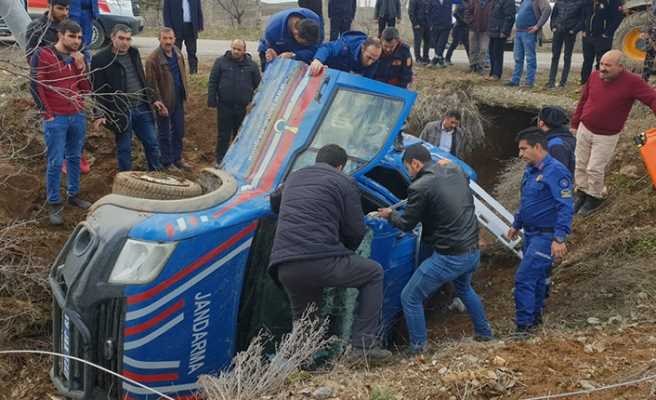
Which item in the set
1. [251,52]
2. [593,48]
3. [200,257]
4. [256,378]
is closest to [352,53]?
[200,257]

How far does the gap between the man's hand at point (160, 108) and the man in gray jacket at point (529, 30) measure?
19.1 feet

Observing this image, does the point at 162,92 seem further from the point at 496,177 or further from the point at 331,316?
the point at 496,177

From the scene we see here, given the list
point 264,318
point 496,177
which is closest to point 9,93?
point 264,318

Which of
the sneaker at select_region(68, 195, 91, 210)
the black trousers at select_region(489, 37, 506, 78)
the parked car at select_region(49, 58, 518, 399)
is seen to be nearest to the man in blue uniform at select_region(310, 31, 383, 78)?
the parked car at select_region(49, 58, 518, 399)

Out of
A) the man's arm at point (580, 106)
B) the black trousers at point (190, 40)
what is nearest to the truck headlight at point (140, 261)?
the man's arm at point (580, 106)

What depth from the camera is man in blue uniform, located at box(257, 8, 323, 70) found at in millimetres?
5891

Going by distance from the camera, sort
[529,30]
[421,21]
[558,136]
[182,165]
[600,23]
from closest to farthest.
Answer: [558,136] < [182,165] < [600,23] < [529,30] < [421,21]

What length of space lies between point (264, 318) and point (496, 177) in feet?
19.9

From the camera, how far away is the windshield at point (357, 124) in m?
4.56

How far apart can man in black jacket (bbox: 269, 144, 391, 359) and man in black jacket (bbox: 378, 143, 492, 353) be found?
0.45m

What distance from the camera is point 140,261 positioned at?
3588 millimetres

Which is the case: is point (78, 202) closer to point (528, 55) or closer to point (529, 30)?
point (528, 55)

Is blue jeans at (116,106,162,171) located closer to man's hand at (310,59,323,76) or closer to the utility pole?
the utility pole

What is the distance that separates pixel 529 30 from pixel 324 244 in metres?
7.59
